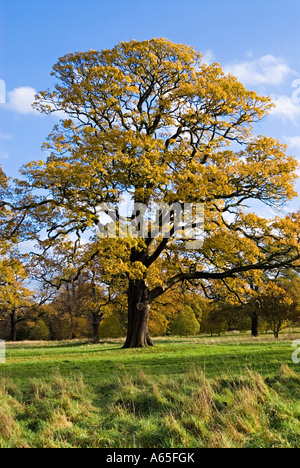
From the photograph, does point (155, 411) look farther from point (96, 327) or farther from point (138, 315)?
point (96, 327)

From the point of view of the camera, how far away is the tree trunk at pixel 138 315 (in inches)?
917

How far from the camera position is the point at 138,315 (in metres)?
23.4

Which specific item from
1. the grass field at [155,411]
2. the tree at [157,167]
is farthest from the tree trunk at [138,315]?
the grass field at [155,411]

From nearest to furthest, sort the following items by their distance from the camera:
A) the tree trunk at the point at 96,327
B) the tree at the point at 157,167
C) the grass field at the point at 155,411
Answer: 1. the grass field at the point at 155,411
2. the tree at the point at 157,167
3. the tree trunk at the point at 96,327

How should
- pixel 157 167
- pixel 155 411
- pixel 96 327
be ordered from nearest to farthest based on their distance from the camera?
pixel 155 411
pixel 157 167
pixel 96 327

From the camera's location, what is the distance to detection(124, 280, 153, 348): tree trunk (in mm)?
23297

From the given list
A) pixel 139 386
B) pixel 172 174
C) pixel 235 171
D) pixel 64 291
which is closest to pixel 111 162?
pixel 172 174

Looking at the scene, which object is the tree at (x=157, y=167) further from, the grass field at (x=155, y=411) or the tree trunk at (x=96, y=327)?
the tree trunk at (x=96, y=327)

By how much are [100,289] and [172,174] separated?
74.9ft

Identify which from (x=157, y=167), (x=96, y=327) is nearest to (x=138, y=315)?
(x=157, y=167)

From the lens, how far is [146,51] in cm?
2128

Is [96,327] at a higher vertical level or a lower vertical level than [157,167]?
lower

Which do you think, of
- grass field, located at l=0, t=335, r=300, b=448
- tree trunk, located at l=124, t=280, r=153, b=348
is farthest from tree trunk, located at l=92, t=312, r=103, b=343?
grass field, located at l=0, t=335, r=300, b=448

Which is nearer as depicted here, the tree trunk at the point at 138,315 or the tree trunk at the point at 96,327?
the tree trunk at the point at 138,315
